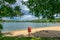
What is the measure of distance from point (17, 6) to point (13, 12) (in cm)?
30

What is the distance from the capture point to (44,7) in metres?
10.2

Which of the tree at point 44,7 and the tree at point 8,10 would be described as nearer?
the tree at point 8,10

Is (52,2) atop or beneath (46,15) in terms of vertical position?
atop

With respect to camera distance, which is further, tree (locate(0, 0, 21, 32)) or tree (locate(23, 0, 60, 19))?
tree (locate(23, 0, 60, 19))

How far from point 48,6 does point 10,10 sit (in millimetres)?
1988

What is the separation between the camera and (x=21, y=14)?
9.10 m

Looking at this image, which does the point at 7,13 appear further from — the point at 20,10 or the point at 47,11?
the point at 47,11

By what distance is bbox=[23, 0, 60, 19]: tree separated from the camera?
389 inches

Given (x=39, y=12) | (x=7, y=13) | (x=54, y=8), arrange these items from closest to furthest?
1. (x=7, y=13)
2. (x=54, y=8)
3. (x=39, y=12)

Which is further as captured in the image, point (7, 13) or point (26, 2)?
point (26, 2)

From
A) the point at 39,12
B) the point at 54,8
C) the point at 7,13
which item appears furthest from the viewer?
the point at 39,12

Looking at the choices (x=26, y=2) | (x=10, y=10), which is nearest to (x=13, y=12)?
(x=10, y=10)

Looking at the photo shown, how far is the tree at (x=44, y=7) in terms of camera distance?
989 centimetres

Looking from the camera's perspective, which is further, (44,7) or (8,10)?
(44,7)
